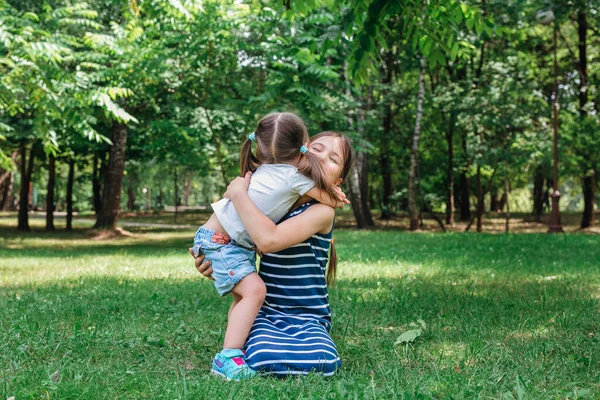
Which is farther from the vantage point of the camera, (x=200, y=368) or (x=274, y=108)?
(x=274, y=108)

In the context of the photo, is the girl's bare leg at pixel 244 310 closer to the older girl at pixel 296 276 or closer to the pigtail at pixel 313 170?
the older girl at pixel 296 276

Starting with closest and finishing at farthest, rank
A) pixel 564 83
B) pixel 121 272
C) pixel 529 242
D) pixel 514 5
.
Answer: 1. pixel 121 272
2. pixel 529 242
3. pixel 514 5
4. pixel 564 83

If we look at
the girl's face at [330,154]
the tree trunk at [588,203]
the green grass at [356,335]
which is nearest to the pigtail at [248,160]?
the girl's face at [330,154]

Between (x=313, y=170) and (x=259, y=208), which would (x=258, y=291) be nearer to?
(x=259, y=208)

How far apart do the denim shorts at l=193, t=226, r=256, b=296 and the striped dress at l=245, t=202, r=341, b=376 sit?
0.24m

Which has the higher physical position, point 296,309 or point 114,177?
point 114,177

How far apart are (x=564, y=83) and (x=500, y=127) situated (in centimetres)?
628

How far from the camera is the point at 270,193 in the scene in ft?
12.8

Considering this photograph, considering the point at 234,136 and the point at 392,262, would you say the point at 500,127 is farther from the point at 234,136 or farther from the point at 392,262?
the point at 392,262

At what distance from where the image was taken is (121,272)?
33.4ft

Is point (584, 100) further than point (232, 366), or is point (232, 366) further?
point (584, 100)

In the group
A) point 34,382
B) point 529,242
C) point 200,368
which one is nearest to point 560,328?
point 200,368

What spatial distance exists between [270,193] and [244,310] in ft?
2.42

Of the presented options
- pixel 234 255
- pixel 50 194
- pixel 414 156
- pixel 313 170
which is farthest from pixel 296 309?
pixel 50 194
